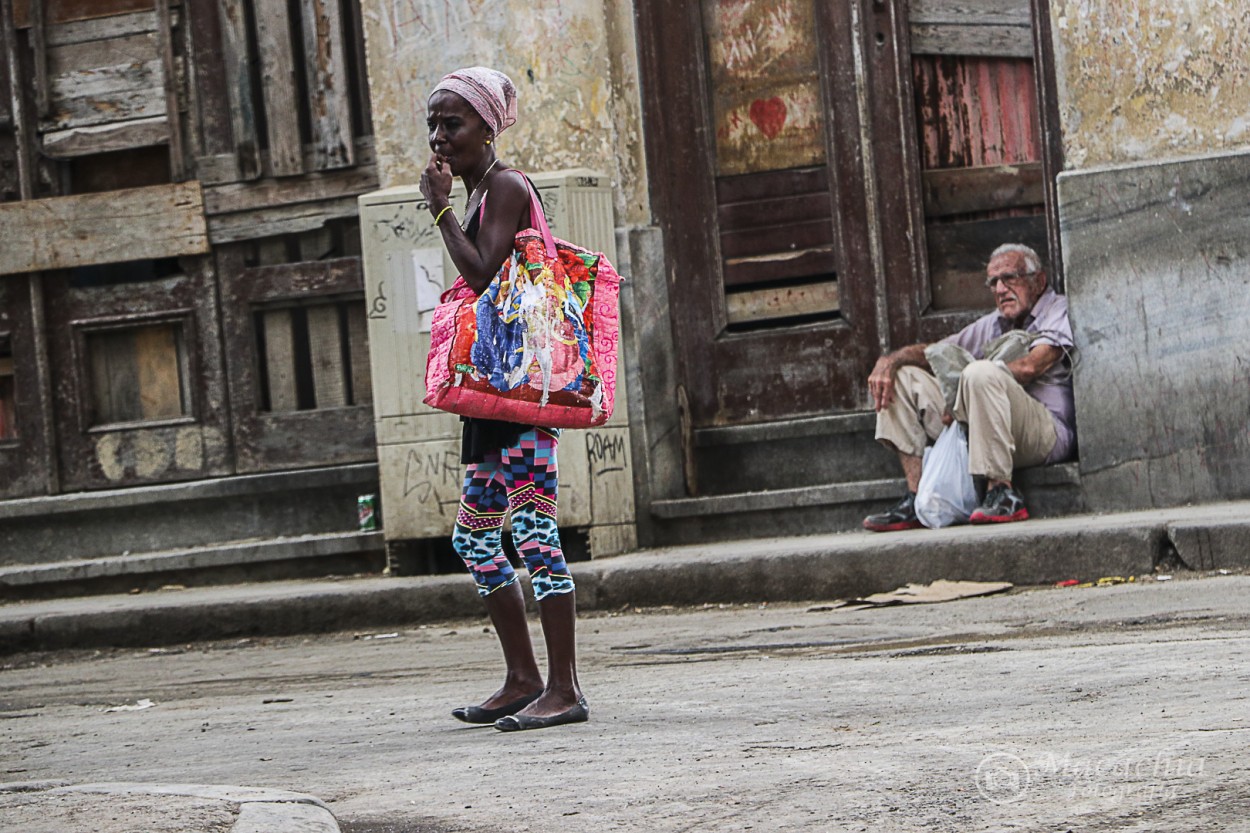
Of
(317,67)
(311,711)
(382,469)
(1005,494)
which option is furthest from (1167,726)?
(317,67)

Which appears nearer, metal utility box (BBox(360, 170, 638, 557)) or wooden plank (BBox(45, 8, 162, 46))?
metal utility box (BBox(360, 170, 638, 557))

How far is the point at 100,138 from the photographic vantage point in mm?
9391

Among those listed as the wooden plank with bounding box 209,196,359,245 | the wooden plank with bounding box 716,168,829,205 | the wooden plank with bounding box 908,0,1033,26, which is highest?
the wooden plank with bounding box 908,0,1033,26

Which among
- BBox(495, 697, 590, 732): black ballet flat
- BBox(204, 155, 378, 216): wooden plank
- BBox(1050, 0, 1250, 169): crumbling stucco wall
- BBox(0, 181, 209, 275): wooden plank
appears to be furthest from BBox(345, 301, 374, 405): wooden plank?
BBox(495, 697, 590, 732): black ballet flat

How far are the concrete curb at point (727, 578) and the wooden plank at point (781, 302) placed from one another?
1.23m

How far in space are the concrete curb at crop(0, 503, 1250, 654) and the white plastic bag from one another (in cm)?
22

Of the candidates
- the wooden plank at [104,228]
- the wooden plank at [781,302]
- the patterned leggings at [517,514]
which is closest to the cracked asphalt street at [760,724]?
the patterned leggings at [517,514]

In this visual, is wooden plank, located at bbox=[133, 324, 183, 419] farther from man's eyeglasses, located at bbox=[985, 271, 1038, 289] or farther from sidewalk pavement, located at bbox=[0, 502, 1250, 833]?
man's eyeglasses, located at bbox=[985, 271, 1038, 289]

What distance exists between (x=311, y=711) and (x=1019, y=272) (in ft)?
13.0

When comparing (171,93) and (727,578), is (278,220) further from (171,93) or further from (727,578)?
(727,578)

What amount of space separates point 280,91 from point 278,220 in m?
0.65

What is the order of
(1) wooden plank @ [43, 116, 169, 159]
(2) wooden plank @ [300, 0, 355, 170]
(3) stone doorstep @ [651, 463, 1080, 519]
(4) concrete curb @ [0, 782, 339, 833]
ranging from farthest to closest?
(1) wooden plank @ [43, 116, 169, 159]
(2) wooden plank @ [300, 0, 355, 170]
(3) stone doorstep @ [651, 463, 1080, 519]
(4) concrete curb @ [0, 782, 339, 833]

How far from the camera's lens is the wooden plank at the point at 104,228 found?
30.2ft

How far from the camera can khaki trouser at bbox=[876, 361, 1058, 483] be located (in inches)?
297
